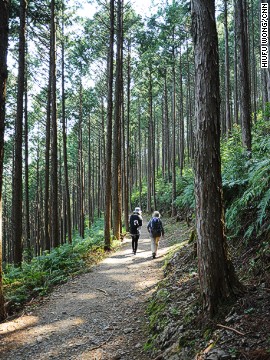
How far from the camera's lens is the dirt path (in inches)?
186

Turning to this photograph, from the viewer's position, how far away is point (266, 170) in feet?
17.3

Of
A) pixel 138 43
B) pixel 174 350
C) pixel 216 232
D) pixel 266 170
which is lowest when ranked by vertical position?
pixel 174 350

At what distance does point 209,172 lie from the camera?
3.77m

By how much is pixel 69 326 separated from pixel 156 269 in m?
3.59

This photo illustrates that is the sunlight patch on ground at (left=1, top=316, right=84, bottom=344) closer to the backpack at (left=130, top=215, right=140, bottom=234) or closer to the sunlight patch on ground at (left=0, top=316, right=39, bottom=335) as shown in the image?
the sunlight patch on ground at (left=0, top=316, right=39, bottom=335)

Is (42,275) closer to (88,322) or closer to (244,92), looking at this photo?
(88,322)

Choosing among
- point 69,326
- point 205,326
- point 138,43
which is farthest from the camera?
point 138,43

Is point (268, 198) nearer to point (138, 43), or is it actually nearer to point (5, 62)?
point (5, 62)

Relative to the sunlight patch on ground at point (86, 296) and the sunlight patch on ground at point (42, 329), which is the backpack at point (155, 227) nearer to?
the sunlight patch on ground at point (86, 296)

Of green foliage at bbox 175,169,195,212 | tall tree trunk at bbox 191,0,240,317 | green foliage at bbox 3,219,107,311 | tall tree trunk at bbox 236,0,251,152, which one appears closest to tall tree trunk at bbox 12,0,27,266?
green foliage at bbox 3,219,107,311

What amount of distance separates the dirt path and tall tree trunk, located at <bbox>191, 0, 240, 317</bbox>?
Answer: 1.69 metres

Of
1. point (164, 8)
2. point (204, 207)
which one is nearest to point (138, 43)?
point (164, 8)

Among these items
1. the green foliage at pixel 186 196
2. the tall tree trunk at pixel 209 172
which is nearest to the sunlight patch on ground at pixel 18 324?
the tall tree trunk at pixel 209 172

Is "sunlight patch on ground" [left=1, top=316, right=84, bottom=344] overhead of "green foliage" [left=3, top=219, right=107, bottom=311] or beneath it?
beneath
